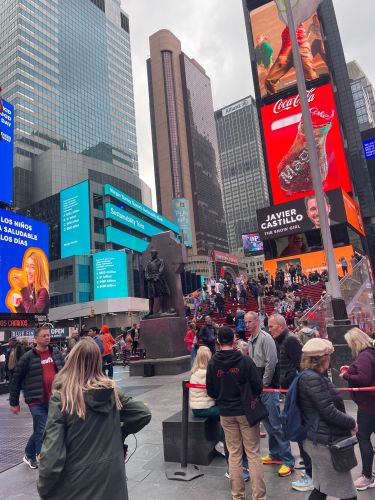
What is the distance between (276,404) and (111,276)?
6275cm

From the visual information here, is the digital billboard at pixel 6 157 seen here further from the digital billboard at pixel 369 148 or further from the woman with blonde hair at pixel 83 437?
the digital billboard at pixel 369 148

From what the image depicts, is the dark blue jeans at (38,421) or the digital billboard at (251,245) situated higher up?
the digital billboard at (251,245)

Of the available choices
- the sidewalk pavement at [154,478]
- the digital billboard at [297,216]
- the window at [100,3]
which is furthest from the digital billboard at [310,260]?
the window at [100,3]

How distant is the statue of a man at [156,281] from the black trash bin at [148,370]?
2076 mm

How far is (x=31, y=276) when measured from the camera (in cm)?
3759

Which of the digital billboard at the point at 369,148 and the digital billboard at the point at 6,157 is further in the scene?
the digital billboard at the point at 369,148

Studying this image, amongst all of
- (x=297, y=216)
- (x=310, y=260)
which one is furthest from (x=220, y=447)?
(x=297, y=216)

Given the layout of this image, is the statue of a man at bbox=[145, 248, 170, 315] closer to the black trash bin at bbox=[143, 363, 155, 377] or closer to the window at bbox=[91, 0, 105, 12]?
the black trash bin at bbox=[143, 363, 155, 377]

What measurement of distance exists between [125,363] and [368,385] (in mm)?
17087

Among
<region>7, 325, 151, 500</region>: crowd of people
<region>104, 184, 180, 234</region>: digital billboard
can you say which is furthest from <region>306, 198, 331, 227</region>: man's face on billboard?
<region>104, 184, 180, 234</region>: digital billboard

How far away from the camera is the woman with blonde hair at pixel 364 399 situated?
433 cm

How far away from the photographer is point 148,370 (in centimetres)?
1380

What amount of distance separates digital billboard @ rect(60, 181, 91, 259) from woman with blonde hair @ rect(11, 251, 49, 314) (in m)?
30.3

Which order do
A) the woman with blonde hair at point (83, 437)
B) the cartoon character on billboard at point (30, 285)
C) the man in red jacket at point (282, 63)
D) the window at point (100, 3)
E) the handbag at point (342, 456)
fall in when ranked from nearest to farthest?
the woman with blonde hair at point (83, 437) < the handbag at point (342, 456) < the cartoon character on billboard at point (30, 285) < the man in red jacket at point (282, 63) < the window at point (100, 3)
